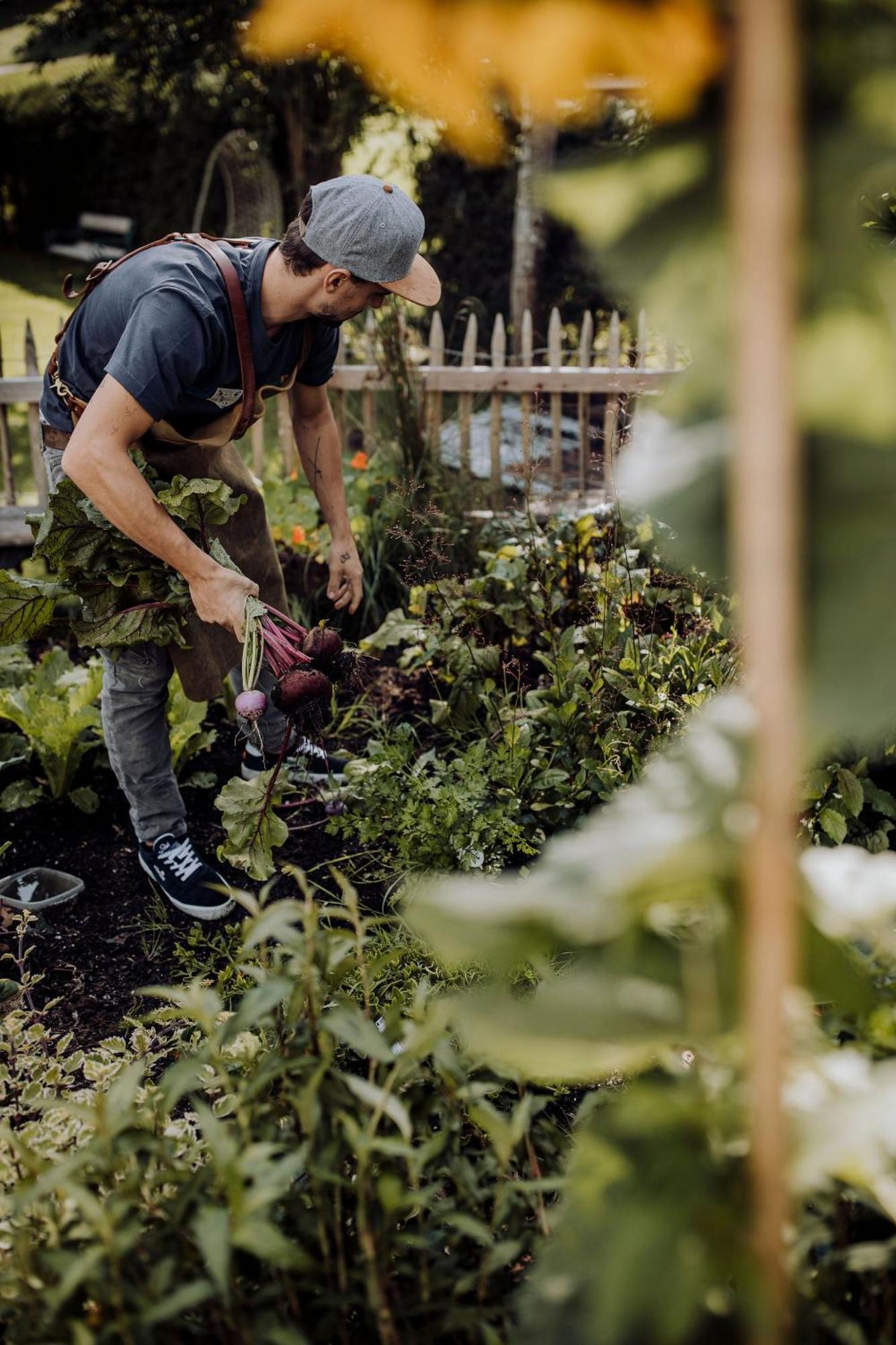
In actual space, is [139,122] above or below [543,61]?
above

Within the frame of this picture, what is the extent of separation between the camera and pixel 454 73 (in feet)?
2.42

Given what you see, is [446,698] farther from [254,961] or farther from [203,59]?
[203,59]

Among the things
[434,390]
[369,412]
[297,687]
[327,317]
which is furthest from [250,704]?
[434,390]

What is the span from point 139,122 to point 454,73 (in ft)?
43.1

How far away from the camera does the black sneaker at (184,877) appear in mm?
2777

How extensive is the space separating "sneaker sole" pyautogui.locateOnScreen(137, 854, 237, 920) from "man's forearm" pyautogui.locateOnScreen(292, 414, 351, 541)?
1.17 m

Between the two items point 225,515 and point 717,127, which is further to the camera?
point 225,515

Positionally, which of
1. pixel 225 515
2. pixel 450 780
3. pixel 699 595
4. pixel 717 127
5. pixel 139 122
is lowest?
pixel 450 780

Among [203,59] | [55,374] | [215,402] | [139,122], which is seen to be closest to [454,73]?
[215,402]

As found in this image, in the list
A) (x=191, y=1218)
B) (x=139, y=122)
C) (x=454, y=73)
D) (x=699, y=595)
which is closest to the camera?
(x=454, y=73)

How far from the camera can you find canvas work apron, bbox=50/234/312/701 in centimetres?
256

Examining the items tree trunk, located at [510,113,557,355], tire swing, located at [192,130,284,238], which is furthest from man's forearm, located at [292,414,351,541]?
tire swing, located at [192,130,284,238]

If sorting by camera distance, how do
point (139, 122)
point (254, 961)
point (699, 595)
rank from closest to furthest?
1. point (254, 961)
2. point (699, 595)
3. point (139, 122)

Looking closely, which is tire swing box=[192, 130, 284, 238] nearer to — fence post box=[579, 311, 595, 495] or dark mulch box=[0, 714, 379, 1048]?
fence post box=[579, 311, 595, 495]
